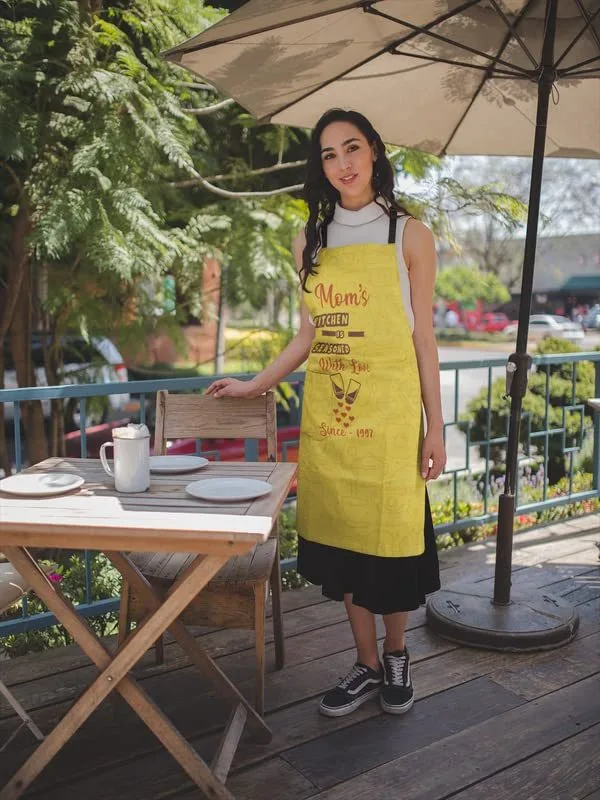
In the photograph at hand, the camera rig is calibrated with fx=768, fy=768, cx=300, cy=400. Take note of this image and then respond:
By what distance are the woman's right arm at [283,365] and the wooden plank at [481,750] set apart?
132 cm

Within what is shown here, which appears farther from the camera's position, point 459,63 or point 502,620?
point 502,620

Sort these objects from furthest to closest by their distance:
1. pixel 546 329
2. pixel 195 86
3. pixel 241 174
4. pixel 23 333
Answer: pixel 546 329 < pixel 23 333 < pixel 241 174 < pixel 195 86

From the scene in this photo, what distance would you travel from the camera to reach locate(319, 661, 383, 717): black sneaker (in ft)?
8.50

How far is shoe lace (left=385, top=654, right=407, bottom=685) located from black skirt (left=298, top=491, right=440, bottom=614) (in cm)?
22

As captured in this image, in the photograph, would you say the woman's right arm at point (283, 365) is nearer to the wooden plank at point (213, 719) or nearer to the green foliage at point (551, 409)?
the wooden plank at point (213, 719)

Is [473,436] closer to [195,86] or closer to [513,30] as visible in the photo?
[195,86]

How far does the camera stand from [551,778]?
2.24 m

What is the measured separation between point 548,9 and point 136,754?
114 inches

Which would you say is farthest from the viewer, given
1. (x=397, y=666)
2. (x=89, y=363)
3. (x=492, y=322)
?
(x=492, y=322)

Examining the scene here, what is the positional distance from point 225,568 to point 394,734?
762 mm

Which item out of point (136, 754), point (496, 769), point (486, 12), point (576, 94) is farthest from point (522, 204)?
point (136, 754)

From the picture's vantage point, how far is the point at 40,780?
7.32 ft

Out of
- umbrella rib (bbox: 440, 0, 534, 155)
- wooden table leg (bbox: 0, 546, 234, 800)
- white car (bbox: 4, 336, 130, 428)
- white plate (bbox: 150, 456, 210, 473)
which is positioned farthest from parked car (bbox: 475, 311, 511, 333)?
wooden table leg (bbox: 0, 546, 234, 800)

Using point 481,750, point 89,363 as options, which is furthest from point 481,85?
point 89,363
